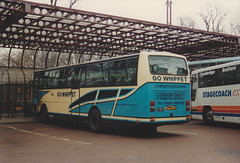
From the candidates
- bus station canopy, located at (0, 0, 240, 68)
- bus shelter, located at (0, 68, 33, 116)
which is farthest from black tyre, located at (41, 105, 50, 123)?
bus station canopy, located at (0, 0, 240, 68)

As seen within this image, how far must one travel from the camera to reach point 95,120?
14086 millimetres

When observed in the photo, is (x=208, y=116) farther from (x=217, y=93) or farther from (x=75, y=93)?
(x=75, y=93)

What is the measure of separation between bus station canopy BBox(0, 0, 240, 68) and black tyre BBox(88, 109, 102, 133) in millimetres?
6677

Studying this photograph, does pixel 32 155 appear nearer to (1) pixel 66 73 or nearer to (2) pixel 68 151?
(2) pixel 68 151

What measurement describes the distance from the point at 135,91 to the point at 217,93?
231 inches

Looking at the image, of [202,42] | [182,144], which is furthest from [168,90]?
[202,42]

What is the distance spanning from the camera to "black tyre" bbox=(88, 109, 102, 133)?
13625mm

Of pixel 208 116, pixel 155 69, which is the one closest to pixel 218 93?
pixel 208 116

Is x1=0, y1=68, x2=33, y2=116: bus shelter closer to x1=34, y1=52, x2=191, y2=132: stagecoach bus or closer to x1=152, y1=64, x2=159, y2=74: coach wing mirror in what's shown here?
x1=34, y1=52, x2=191, y2=132: stagecoach bus

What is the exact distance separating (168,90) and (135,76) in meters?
1.39

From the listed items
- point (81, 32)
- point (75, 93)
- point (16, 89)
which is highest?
point (81, 32)

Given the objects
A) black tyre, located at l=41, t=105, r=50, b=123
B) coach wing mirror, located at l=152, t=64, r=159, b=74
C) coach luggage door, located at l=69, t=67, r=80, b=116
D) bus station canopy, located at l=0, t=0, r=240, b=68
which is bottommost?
black tyre, located at l=41, t=105, r=50, b=123

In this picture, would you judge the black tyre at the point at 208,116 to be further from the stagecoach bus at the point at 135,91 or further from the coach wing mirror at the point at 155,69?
the coach wing mirror at the point at 155,69

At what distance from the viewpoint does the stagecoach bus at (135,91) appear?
1165 cm
